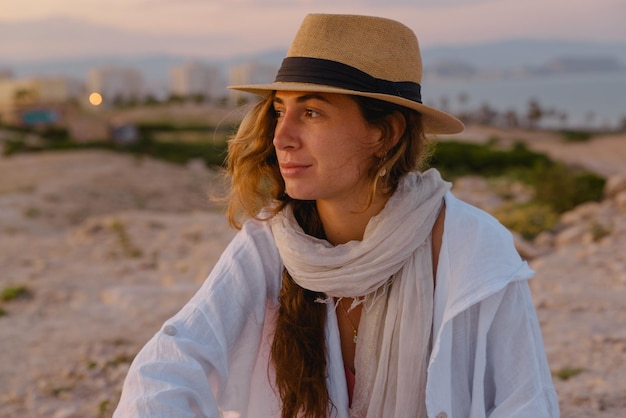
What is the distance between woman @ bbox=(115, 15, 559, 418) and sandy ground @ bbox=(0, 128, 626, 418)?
1480mm

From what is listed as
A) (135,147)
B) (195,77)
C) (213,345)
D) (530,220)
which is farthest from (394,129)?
(195,77)

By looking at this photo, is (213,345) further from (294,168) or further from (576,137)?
(576,137)

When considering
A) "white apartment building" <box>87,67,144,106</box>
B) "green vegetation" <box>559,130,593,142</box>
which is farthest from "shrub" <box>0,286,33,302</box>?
"white apartment building" <box>87,67,144,106</box>

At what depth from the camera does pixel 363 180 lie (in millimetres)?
1977

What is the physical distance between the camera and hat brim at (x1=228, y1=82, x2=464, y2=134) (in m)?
1.78

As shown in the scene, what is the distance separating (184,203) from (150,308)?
7.40 metres

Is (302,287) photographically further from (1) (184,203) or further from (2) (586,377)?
(1) (184,203)

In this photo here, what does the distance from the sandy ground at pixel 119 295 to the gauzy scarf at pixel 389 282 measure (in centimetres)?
147

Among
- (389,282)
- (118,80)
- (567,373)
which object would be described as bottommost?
(118,80)

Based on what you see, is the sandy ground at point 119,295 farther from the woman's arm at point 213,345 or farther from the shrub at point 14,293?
the woman's arm at point 213,345

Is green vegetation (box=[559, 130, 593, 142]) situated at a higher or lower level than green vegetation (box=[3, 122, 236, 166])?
lower

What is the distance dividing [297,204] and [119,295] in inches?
160

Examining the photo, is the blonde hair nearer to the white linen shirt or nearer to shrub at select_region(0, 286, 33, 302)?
the white linen shirt

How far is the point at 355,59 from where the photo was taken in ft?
5.98
